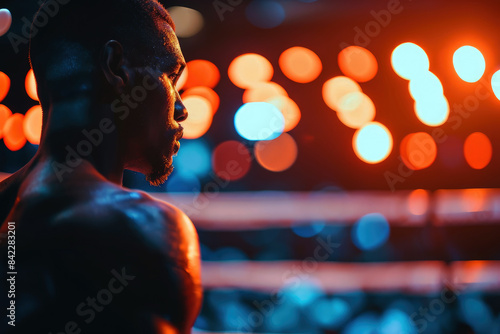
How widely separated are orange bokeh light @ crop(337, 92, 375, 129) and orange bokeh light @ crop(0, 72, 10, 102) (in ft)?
10.1

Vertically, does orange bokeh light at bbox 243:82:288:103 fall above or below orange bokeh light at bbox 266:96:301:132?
above

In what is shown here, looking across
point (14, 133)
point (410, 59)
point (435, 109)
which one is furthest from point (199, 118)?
point (435, 109)

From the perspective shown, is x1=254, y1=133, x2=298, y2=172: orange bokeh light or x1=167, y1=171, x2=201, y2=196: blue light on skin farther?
x1=167, y1=171, x2=201, y2=196: blue light on skin

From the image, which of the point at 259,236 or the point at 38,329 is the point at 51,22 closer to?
the point at 38,329

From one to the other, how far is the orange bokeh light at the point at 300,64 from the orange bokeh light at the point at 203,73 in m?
0.67

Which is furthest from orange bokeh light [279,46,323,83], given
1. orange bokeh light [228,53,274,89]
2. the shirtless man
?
the shirtless man

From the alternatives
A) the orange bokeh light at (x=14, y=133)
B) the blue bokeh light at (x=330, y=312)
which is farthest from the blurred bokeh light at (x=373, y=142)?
the orange bokeh light at (x=14, y=133)

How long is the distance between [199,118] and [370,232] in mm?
2136

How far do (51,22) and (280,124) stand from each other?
13.2ft

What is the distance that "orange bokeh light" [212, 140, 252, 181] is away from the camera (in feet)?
16.1

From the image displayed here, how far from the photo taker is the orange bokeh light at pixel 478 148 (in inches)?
176

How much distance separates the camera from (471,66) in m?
4.38

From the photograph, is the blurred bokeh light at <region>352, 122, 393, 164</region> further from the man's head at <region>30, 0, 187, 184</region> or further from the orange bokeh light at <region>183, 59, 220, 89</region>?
the man's head at <region>30, 0, 187, 184</region>

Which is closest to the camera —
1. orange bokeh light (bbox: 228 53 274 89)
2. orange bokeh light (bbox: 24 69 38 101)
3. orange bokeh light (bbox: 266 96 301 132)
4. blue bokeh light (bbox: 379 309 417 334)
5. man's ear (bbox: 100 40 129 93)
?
man's ear (bbox: 100 40 129 93)
